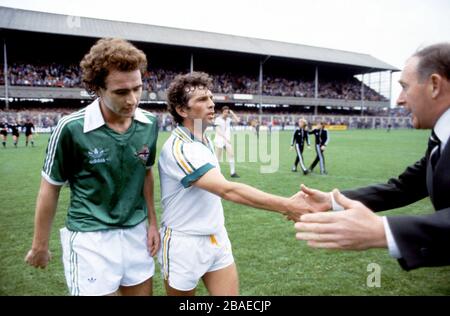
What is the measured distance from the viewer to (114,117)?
2484 millimetres

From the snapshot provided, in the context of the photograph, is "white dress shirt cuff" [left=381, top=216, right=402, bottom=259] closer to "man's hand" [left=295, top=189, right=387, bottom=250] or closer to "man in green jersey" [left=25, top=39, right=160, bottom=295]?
"man's hand" [left=295, top=189, right=387, bottom=250]

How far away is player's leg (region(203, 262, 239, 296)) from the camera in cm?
266

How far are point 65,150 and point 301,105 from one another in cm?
5982

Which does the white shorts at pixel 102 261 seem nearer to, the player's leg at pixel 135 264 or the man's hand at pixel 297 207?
the player's leg at pixel 135 264

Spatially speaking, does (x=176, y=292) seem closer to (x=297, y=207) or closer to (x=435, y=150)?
(x=297, y=207)

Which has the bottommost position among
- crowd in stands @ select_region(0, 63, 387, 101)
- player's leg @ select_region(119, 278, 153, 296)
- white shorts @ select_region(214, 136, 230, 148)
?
player's leg @ select_region(119, 278, 153, 296)

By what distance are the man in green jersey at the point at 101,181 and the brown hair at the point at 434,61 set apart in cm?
175

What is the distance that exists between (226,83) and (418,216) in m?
53.3

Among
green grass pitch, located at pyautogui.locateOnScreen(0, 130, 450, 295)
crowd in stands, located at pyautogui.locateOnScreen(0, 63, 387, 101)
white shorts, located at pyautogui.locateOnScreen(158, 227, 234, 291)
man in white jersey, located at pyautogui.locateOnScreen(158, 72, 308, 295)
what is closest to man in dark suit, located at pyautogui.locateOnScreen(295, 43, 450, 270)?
man in white jersey, located at pyautogui.locateOnScreen(158, 72, 308, 295)

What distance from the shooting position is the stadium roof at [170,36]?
3672cm

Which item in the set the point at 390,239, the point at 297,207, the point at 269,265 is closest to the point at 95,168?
the point at 297,207

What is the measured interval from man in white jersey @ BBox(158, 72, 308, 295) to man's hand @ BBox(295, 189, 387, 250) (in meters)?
0.86

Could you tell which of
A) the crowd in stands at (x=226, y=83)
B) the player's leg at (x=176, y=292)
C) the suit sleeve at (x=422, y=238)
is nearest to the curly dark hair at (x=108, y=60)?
the player's leg at (x=176, y=292)

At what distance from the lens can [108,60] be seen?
231 centimetres
